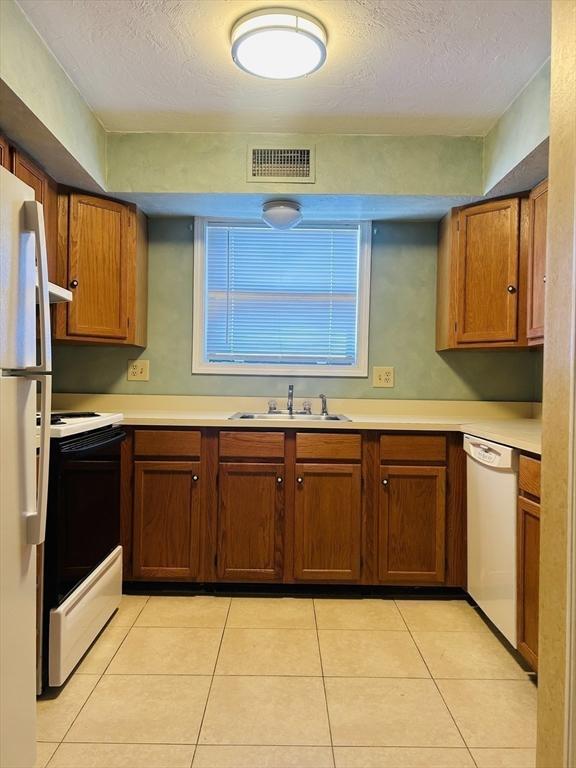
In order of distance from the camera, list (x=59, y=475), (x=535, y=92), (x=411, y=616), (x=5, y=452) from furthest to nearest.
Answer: (x=411, y=616) < (x=535, y=92) < (x=59, y=475) < (x=5, y=452)

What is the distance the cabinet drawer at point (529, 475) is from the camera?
5.54 feet

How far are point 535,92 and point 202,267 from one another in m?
1.85

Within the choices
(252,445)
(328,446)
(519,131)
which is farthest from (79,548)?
(519,131)

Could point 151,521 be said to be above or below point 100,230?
below

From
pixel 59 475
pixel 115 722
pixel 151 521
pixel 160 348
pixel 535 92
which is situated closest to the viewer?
pixel 115 722

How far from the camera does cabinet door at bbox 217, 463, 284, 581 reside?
2387 millimetres

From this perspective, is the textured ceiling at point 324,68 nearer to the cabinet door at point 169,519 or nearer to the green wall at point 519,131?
the green wall at point 519,131

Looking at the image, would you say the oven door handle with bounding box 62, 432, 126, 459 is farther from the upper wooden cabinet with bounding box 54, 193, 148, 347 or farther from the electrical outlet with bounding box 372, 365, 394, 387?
the electrical outlet with bounding box 372, 365, 394, 387

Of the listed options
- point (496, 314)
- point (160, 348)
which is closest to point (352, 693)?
point (496, 314)

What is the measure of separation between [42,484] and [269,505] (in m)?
1.31

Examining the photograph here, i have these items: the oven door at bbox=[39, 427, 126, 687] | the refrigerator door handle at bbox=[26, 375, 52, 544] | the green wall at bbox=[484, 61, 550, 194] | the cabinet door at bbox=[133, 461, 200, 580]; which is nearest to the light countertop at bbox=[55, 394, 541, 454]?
the cabinet door at bbox=[133, 461, 200, 580]

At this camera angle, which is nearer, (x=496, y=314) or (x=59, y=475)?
(x=59, y=475)

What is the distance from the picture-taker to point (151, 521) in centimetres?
239

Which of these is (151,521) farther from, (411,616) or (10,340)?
(10,340)
